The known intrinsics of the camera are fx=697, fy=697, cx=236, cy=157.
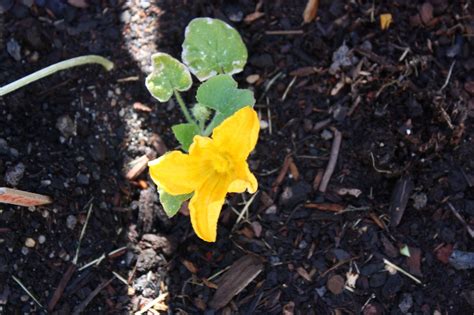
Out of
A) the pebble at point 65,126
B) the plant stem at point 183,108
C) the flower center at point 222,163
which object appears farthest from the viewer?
the pebble at point 65,126

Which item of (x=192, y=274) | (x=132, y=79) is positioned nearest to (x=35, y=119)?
(x=132, y=79)

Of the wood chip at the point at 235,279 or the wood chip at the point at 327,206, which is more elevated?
the wood chip at the point at 327,206

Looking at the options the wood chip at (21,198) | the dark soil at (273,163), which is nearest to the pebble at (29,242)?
the dark soil at (273,163)

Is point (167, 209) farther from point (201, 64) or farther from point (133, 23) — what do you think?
point (133, 23)

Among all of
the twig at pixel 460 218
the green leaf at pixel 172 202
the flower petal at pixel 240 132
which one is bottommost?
the twig at pixel 460 218

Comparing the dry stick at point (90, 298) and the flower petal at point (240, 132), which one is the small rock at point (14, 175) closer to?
the dry stick at point (90, 298)

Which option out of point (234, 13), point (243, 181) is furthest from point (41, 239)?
point (234, 13)

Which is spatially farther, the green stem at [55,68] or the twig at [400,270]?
the twig at [400,270]
